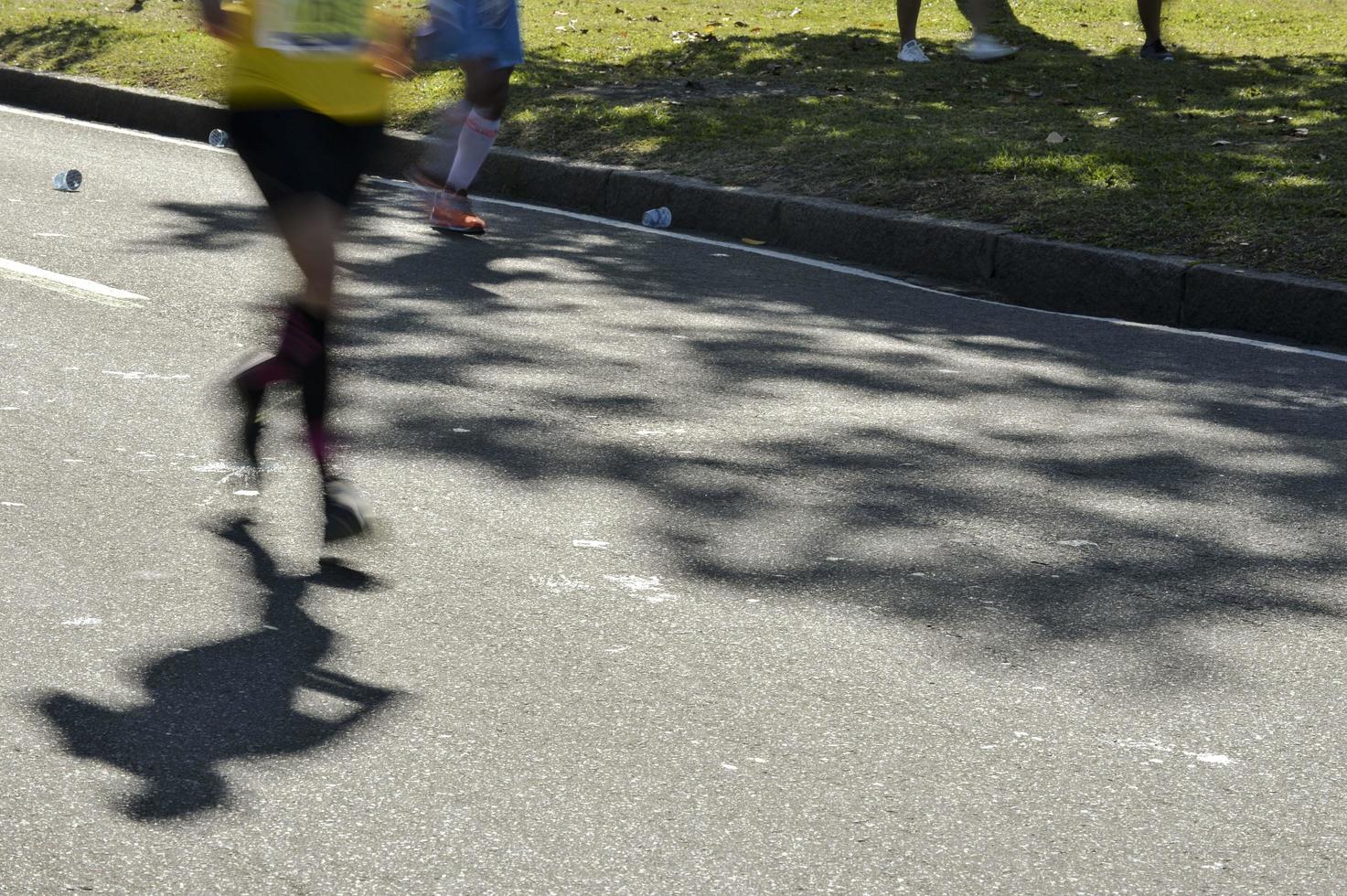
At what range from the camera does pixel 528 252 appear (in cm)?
826

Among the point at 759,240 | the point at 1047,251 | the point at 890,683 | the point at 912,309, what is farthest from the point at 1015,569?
the point at 759,240

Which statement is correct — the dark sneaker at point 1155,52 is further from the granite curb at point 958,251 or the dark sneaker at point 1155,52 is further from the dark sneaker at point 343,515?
the dark sneaker at point 343,515

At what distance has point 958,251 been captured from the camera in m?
8.29

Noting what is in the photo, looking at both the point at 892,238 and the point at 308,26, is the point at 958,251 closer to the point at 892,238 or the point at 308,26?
the point at 892,238

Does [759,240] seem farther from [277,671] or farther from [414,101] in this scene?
[277,671]

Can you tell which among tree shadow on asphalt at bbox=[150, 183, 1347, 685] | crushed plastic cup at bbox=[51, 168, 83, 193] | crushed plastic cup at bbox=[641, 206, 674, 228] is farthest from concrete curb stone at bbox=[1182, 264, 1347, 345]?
crushed plastic cup at bbox=[51, 168, 83, 193]

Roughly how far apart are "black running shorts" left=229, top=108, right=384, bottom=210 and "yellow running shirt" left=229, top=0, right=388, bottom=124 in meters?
0.03

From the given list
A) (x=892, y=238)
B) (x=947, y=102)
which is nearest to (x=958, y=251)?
(x=892, y=238)

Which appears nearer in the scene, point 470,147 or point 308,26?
point 308,26

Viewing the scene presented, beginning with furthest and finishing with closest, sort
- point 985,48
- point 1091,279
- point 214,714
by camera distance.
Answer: point 985,48
point 1091,279
point 214,714

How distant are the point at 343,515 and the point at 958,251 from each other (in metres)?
4.62

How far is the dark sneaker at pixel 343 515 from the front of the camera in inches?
166

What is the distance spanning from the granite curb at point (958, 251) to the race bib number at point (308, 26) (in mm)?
4335

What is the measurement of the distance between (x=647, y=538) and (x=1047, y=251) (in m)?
3.97
